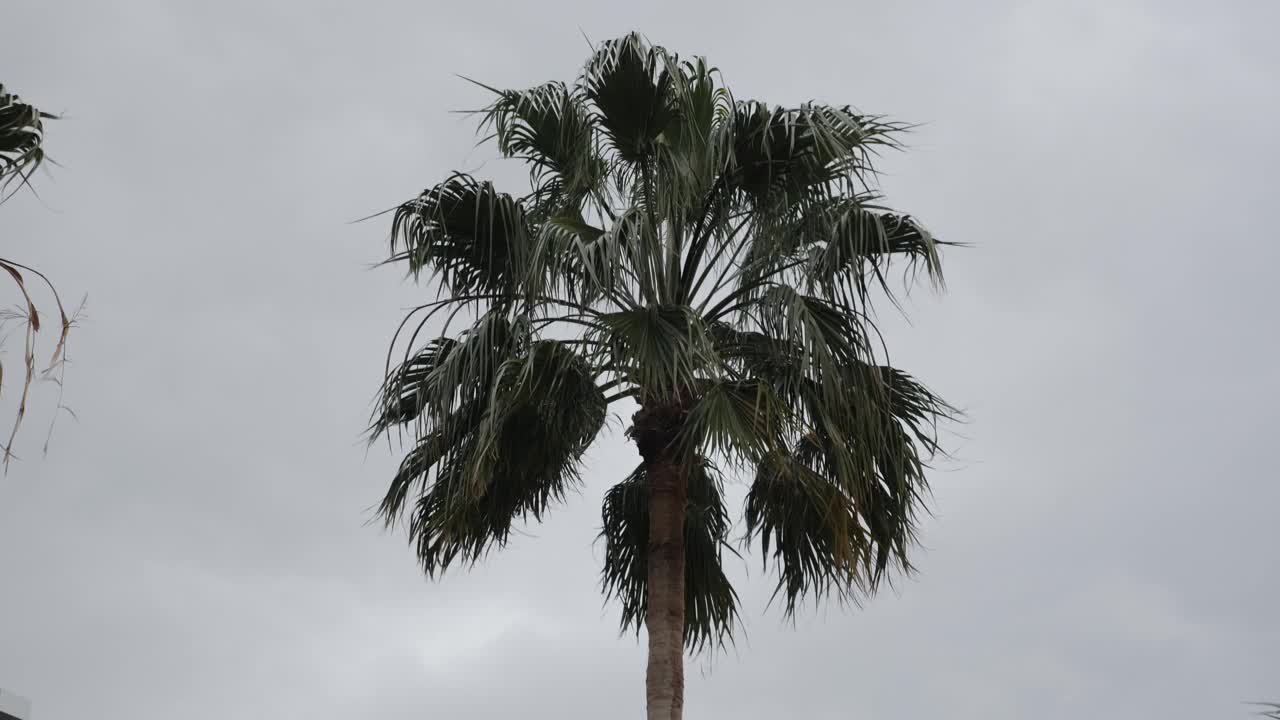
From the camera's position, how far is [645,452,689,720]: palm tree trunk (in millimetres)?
7953

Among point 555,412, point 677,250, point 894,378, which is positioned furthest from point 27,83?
point 894,378

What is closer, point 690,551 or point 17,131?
point 17,131

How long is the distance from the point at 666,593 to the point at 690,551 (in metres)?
1.41

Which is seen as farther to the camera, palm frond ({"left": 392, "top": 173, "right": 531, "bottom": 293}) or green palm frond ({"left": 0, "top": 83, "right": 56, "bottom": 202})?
palm frond ({"left": 392, "top": 173, "right": 531, "bottom": 293})

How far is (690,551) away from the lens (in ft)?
31.8

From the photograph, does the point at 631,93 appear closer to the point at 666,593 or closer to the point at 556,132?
the point at 556,132

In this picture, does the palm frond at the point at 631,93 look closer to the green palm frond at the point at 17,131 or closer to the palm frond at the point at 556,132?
the palm frond at the point at 556,132

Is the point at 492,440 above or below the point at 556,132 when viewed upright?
below

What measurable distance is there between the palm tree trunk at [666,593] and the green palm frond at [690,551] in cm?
102

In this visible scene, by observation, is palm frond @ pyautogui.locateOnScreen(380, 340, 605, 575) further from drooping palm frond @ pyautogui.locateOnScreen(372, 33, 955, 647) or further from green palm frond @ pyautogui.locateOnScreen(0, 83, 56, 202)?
green palm frond @ pyautogui.locateOnScreen(0, 83, 56, 202)

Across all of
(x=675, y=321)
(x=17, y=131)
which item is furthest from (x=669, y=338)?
(x=17, y=131)

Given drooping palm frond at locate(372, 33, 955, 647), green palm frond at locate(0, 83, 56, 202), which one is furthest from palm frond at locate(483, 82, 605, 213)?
green palm frond at locate(0, 83, 56, 202)

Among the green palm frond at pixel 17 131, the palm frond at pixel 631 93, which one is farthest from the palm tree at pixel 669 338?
the green palm frond at pixel 17 131

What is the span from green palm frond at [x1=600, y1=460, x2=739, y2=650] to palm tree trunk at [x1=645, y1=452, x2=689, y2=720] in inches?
40.1
